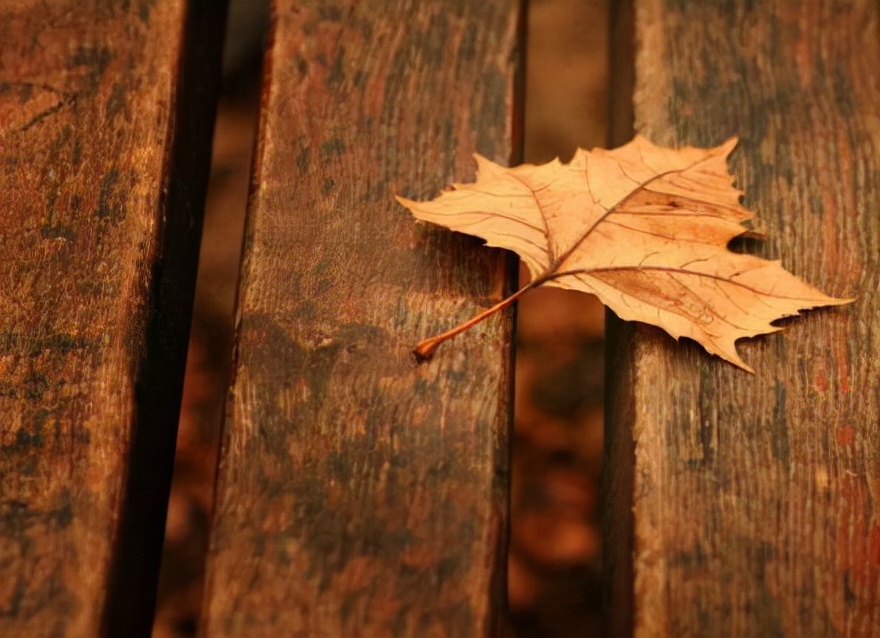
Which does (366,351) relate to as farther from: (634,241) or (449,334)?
(634,241)

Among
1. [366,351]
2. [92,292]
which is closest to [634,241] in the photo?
[366,351]

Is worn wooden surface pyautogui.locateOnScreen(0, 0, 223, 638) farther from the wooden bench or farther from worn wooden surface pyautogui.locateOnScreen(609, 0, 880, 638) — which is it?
worn wooden surface pyautogui.locateOnScreen(609, 0, 880, 638)

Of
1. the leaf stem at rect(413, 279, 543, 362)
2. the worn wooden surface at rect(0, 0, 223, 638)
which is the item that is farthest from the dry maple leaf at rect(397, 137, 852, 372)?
the worn wooden surface at rect(0, 0, 223, 638)

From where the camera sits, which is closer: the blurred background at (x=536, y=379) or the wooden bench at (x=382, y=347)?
the wooden bench at (x=382, y=347)

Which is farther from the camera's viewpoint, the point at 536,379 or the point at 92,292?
the point at 536,379

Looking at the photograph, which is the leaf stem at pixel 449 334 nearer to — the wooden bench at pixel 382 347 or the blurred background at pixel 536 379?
the wooden bench at pixel 382 347

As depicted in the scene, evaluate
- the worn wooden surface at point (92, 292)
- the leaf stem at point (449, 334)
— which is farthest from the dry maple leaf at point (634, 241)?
the worn wooden surface at point (92, 292)

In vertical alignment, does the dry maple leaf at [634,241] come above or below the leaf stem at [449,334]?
above
